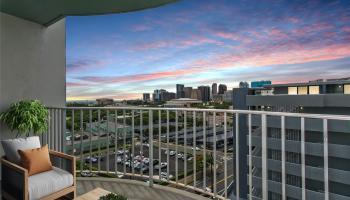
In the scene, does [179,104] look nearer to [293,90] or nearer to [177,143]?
[177,143]

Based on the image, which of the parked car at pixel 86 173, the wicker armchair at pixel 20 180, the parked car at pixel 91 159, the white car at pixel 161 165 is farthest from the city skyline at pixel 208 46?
the wicker armchair at pixel 20 180

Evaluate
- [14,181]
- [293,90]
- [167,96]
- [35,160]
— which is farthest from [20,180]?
[293,90]

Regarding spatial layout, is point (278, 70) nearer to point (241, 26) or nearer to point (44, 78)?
point (241, 26)

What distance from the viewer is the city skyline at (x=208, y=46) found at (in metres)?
9.37

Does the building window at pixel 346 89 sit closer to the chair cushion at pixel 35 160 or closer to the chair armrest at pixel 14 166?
the chair cushion at pixel 35 160

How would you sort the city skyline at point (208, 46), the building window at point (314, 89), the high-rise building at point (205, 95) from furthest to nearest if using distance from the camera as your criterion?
the building window at point (314, 89) → the city skyline at point (208, 46) → the high-rise building at point (205, 95)

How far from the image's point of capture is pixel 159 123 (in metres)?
3.27

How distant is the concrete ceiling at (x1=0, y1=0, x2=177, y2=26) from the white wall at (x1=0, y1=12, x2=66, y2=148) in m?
0.26

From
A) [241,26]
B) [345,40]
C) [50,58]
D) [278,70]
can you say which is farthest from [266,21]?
[50,58]

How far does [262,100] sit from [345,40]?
15.2 metres

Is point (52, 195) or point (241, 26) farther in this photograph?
point (241, 26)

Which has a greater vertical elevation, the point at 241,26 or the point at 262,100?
the point at 241,26

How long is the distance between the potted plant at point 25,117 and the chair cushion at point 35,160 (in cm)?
87

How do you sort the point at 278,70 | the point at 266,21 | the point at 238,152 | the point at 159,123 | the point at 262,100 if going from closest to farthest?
the point at 238,152, the point at 159,123, the point at 278,70, the point at 266,21, the point at 262,100
